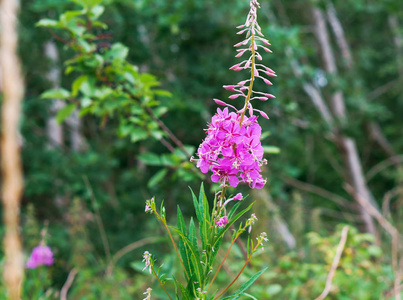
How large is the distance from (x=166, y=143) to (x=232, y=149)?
142cm

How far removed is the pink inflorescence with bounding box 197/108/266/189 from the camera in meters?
1.00

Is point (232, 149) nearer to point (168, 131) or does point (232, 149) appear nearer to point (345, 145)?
point (168, 131)

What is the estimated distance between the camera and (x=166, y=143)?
7.82 feet

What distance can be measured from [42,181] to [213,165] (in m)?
5.91

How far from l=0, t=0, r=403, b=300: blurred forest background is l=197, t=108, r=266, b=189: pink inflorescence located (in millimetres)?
937

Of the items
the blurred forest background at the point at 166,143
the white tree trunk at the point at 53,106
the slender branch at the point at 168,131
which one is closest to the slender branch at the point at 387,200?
the blurred forest background at the point at 166,143

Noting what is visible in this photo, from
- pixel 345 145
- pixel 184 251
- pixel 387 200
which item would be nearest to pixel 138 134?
pixel 184 251

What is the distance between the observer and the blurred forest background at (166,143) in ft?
7.54

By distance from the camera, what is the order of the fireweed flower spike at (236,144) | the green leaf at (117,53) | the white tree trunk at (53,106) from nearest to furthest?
1. the fireweed flower spike at (236,144)
2. the green leaf at (117,53)
3. the white tree trunk at (53,106)

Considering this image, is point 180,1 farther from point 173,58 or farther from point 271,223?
point 271,223

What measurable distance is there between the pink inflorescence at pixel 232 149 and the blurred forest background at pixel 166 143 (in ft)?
3.07

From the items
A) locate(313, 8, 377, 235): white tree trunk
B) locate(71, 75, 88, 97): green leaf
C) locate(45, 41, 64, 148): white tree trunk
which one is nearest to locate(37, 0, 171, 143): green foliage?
locate(71, 75, 88, 97): green leaf

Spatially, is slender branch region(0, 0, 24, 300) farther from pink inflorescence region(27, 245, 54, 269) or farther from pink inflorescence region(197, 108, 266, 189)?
pink inflorescence region(27, 245, 54, 269)

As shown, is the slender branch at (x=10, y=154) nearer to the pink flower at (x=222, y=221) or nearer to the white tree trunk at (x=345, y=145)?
the pink flower at (x=222, y=221)
